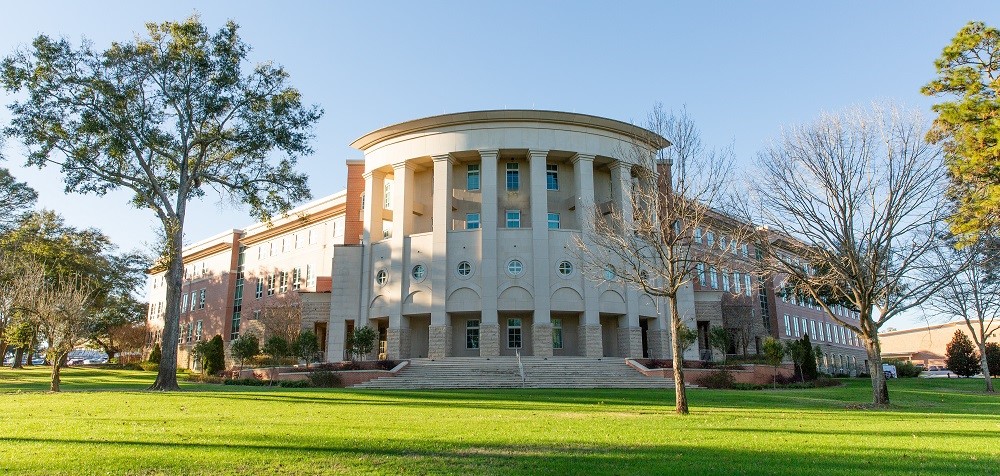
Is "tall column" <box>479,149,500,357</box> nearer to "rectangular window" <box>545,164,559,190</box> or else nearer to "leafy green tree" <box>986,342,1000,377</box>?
"rectangular window" <box>545,164,559,190</box>

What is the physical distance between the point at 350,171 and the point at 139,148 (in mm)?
20673

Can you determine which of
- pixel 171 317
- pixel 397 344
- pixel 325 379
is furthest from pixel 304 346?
pixel 171 317

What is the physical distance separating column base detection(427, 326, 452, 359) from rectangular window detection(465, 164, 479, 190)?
32.7ft

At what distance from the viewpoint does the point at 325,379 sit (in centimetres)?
2828

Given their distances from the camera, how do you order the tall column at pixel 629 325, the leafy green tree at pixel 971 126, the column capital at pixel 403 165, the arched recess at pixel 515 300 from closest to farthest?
the leafy green tree at pixel 971 126, the arched recess at pixel 515 300, the tall column at pixel 629 325, the column capital at pixel 403 165

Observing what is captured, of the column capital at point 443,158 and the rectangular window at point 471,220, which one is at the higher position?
the column capital at point 443,158

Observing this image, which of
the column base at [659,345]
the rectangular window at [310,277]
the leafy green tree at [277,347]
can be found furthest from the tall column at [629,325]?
the rectangular window at [310,277]

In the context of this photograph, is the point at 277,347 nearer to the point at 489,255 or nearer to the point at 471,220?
the point at 489,255

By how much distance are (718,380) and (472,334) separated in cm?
1609

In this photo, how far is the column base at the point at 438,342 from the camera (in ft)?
121

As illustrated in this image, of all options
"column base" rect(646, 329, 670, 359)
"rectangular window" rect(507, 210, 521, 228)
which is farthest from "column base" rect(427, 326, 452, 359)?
"column base" rect(646, 329, 670, 359)

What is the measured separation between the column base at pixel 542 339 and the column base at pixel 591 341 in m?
2.06

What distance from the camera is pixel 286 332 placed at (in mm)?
43656

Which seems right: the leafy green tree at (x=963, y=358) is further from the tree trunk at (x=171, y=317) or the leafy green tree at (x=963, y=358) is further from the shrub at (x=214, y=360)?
the tree trunk at (x=171, y=317)
